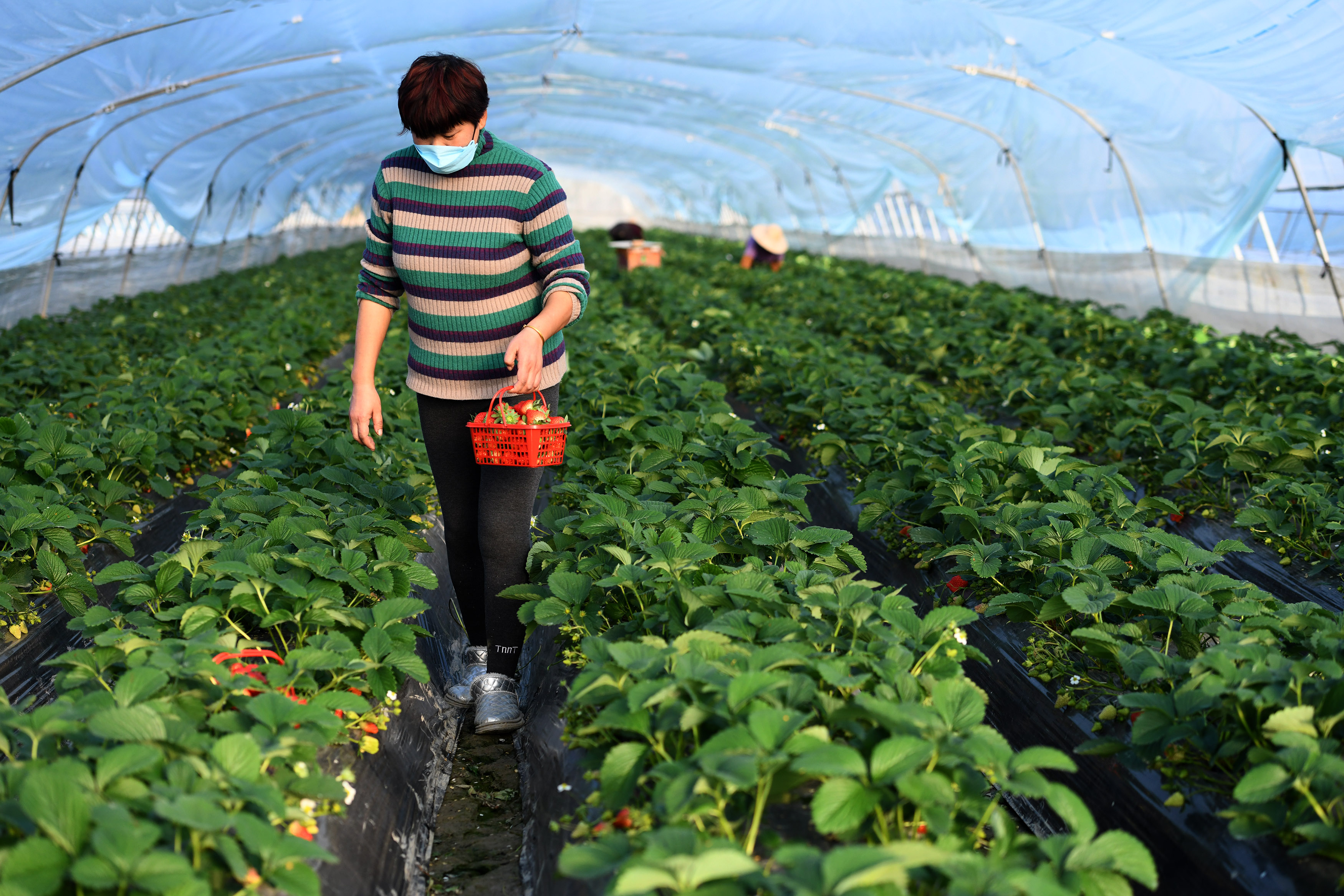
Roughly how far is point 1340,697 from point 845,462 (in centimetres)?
290

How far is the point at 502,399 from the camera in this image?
2.71m

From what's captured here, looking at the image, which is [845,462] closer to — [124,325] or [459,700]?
[459,700]

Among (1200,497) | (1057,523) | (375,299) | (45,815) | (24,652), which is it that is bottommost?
(1200,497)

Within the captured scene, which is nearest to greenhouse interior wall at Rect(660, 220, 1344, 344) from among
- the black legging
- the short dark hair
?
the black legging

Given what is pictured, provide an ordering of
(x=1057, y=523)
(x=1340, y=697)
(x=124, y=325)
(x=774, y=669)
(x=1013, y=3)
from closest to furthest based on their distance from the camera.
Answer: (x=1340, y=697)
(x=774, y=669)
(x=1057, y=523)
(x=1013, y=3)
(x=124, y=325)

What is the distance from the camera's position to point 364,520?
2.98 m

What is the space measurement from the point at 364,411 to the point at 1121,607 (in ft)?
7.24

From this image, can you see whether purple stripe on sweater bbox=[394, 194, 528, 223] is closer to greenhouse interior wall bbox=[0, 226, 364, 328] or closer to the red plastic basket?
the red plastic basket

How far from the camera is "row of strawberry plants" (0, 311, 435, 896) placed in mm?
1522

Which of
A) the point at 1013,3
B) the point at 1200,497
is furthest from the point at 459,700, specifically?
the point at 1013,3

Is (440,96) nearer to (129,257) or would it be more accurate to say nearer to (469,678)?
(469,678)

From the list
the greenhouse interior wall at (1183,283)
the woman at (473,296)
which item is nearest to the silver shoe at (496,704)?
the woman at (473,296)

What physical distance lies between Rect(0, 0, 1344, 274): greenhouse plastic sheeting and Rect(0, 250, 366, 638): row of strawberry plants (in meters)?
1.90

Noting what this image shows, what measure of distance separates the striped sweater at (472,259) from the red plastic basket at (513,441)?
14 centimetres
